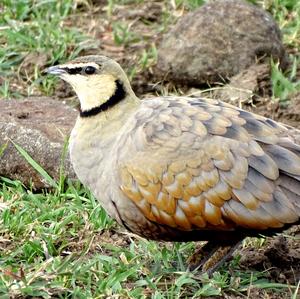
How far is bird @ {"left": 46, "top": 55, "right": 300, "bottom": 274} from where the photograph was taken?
5465 millimetres

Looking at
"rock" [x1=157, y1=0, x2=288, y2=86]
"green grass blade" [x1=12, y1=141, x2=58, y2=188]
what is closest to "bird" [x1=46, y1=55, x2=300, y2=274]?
"green grass blade" [x1=12, y1=141, x2=58, y2=188]

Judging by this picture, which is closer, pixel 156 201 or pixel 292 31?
pixel 156 201

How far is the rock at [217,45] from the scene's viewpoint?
8.38m

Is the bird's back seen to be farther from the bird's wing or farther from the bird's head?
the bird's head

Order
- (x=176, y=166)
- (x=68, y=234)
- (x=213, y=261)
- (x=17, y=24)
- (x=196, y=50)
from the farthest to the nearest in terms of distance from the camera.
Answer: (x=17, y=24), (x=196, y=50), (x=68, y=234), (x=213, y=261), (x=176, y=166)

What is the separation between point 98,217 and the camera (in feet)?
21.4

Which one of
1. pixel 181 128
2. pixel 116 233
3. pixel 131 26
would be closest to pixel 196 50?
pixel 131 26

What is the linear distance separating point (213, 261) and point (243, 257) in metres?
0.37

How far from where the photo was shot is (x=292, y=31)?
911 cm

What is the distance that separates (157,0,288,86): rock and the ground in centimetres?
17

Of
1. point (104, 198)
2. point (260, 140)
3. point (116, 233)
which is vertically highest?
point (260, 140)

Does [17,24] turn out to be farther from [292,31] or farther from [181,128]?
[181,128]

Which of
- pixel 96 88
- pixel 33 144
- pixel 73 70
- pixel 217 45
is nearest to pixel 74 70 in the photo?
pixel 73 70

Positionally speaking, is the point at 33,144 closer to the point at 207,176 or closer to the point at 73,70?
the point at 73,70
